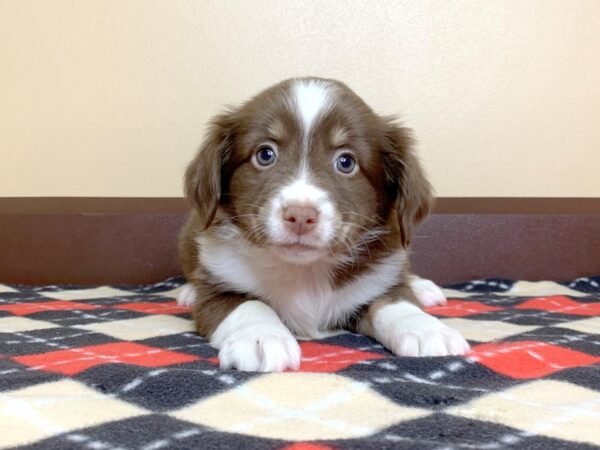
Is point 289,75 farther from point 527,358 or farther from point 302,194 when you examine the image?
point 527,358

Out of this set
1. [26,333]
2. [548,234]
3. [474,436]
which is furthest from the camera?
[548,234]

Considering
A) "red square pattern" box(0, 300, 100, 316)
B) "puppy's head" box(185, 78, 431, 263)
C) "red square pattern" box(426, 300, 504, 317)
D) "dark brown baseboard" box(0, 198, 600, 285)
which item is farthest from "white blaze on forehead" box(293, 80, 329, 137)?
"dark brown baseboard" box(0, 198, 600, 285)

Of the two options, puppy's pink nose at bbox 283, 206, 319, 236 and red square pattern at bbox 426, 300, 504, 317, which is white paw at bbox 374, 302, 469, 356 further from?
red square pattern at bbox 426, 300, 504, 317

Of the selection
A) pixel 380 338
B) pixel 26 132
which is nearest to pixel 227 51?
pixel 26 132

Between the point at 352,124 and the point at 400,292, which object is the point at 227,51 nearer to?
the point at 352,124

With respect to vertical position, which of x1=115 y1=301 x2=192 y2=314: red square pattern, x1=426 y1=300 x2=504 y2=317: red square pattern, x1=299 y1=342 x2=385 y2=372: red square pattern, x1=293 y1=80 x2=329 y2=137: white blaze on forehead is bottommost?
x1=115 y1=301 x2=192 y2=314: red square pattern

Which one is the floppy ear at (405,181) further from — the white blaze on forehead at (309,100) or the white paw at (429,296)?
the white paw at (429,296)
